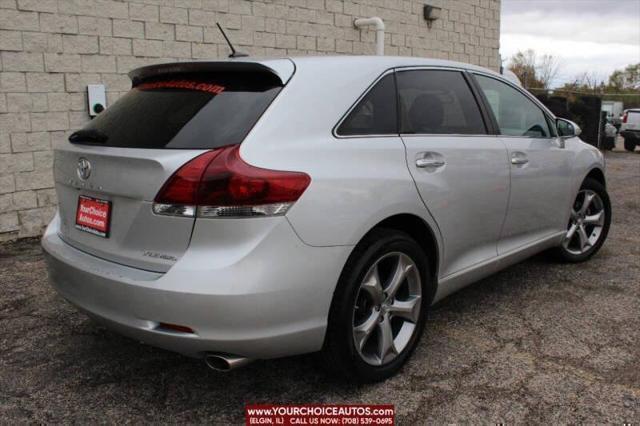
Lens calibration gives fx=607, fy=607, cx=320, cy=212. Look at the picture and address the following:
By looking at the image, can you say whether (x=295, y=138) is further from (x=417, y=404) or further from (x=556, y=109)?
(x=556, y=109)

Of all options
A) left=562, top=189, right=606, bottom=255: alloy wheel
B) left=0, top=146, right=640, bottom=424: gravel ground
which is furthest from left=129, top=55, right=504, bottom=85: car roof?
left=562, top=189, right=606, bottom=255: alloy wheel

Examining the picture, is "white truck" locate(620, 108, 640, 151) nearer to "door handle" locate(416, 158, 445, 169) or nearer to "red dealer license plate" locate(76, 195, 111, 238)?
"door handle" locate(416, 158, 445, 169)

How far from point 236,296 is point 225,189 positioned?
16.0 inches

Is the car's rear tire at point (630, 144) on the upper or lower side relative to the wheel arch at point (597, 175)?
lower

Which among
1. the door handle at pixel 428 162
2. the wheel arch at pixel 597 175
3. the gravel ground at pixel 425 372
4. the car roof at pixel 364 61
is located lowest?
the gravel ground at pixel 425 372

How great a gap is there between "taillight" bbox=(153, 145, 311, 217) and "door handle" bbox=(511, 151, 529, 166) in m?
1.92

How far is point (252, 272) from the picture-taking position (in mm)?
2293

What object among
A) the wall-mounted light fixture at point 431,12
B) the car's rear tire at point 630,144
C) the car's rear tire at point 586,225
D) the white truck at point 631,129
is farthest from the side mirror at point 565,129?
the car's rear tire at point 630,144

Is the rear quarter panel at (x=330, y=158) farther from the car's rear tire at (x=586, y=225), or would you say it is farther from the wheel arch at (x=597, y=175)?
the wheel arch at (x=597, y=175)

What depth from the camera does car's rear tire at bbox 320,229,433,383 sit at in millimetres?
2611

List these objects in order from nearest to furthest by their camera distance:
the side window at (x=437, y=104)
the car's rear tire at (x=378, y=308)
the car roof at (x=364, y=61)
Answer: the car's rear tire at (x=378, y=308), the car roof at (x=364, y=61), the side window at (x=437, y=104)

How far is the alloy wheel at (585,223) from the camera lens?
15.6 ft

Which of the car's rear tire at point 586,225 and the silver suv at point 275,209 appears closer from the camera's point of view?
the silver suv at point 275,209

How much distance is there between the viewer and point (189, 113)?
2.60 m
